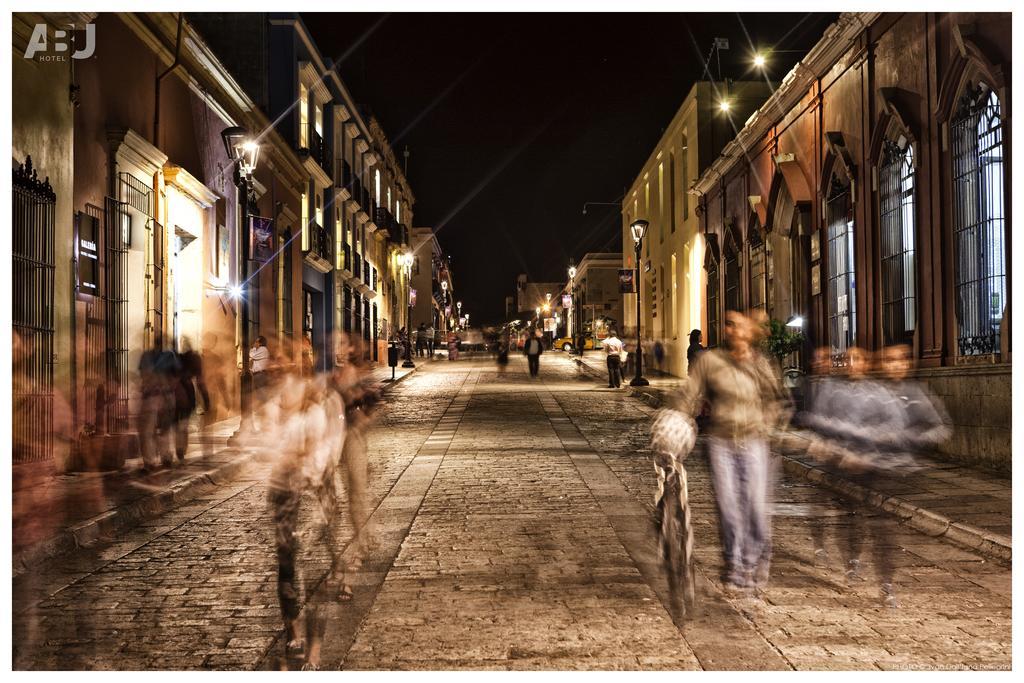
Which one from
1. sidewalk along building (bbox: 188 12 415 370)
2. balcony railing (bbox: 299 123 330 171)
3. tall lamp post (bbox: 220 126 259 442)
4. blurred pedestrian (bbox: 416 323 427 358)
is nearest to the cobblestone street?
tall lamp post (bbox: 220 126 259 442)

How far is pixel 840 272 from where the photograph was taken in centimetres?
1708

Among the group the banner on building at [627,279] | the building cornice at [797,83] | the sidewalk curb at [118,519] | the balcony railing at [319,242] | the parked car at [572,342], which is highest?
the building cornice at [797,83]

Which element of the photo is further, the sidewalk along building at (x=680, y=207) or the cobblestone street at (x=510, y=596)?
the sidewalk along building at (x=680, y=207)

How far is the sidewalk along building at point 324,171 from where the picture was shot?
27.9 m

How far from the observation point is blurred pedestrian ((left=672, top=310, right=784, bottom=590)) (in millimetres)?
5953

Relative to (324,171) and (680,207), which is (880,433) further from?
(324,171)

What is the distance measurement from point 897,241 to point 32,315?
37.5ft

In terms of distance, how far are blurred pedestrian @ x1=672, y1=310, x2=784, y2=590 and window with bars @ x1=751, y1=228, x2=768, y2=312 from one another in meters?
16.8

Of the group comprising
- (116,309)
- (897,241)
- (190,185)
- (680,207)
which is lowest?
(116,309)

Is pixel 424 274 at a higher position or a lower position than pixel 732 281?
higher

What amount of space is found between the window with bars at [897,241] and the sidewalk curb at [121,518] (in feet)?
30.9

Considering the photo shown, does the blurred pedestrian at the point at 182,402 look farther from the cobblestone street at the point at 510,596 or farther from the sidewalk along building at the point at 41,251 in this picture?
the cobblestone street at the point at 510,596

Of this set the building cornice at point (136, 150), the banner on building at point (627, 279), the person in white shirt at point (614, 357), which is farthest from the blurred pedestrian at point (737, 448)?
the banner on building at point (627, 279)

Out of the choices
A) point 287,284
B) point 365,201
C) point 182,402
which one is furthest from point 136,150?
point 365,201
